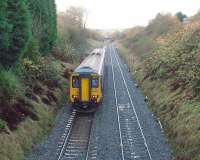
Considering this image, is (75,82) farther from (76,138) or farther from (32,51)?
(76,138)

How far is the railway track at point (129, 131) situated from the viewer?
63.4 feet

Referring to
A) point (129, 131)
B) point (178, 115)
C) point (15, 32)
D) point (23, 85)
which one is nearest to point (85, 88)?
point (23, 85)

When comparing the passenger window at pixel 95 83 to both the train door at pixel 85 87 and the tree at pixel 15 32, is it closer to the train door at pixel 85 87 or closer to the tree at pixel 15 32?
the train door at pixel 85 87

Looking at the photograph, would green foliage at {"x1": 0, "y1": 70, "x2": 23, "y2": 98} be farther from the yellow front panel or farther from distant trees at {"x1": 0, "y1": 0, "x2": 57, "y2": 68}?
the yellow front panel

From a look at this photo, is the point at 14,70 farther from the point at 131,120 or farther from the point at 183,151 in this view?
the point at 183,151

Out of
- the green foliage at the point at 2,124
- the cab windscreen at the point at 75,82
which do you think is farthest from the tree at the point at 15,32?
the green foliage at the point at 2,124

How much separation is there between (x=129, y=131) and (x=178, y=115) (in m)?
2.95

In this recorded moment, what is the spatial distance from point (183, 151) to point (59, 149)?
594 centimetres

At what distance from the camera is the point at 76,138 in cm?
2169

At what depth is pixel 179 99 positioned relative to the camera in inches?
1016

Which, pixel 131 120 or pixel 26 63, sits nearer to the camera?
pixel 131 120

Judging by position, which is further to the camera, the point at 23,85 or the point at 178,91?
the point at 178,91

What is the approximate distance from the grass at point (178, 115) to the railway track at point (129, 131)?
1456 millimetres

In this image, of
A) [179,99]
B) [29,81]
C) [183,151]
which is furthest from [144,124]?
[29,81]
